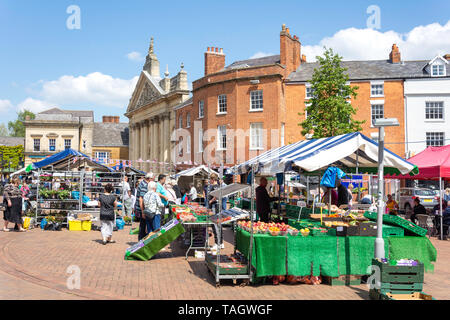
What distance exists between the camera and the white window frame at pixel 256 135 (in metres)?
33.8


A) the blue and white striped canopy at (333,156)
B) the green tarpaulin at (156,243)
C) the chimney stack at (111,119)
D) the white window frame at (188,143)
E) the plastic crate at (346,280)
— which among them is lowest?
the plastic crate at (346,280)

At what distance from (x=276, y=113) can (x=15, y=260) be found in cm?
2561

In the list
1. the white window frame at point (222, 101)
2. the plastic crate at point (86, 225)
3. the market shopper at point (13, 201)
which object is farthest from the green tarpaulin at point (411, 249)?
the white window frame at point (222, 101)

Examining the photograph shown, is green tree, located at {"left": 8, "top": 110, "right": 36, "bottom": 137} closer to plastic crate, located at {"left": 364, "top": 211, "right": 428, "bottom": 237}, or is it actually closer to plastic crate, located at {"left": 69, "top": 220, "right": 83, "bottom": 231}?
plastic crate, located at {"left": 69, "top": 220, "right": 83, "bottom": 231}

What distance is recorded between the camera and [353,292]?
7730mm

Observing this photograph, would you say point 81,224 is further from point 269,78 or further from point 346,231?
point 269,78

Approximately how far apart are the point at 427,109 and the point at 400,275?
29667 mm

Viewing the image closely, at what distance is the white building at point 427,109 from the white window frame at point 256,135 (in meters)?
11.2

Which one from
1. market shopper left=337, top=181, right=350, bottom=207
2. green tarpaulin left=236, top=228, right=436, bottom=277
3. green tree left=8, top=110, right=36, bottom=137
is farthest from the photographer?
green tree left=8, top=110, right=36, bottom=137

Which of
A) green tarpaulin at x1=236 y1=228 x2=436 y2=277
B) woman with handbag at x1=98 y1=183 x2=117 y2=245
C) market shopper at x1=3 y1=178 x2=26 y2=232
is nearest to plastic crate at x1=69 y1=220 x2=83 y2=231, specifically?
market shopper at x1=3 y1=178 x2=26 y2=232

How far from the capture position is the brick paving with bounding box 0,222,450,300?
726 centimetres

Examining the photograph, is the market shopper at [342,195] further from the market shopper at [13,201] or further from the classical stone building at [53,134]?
the classical stone building at [53,134]

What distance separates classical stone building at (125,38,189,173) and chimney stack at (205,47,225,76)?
7.97 metres
